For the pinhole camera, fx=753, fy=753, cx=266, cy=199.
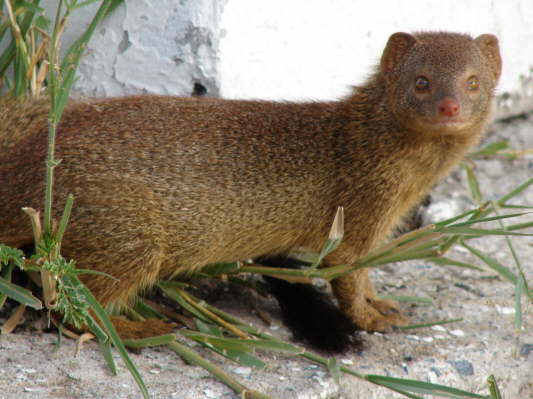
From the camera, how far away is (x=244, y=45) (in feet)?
9.29

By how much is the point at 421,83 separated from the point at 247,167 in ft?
2.02

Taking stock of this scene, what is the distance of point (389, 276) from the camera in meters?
3.02

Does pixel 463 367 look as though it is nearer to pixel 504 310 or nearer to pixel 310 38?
pixel 504 310

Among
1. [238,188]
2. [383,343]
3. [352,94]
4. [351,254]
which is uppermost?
[352,94]

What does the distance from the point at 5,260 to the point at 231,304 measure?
0.88 m

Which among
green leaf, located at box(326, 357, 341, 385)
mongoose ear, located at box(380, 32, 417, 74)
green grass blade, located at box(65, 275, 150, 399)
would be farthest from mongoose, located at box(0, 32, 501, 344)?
green leaf, located at box(326, 357, 341, 385)

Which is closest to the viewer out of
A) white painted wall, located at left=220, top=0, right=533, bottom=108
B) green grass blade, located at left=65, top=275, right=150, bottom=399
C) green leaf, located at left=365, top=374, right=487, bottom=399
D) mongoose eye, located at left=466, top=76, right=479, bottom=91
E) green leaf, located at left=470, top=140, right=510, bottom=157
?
green grass blade, located at left=65, top=275, right=150, bottom=399

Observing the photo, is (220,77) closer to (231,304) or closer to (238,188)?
(238,188)

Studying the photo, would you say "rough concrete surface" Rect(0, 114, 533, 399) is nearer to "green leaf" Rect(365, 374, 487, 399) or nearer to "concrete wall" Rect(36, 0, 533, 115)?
"green leaf" Rect(365, 374, 487, 399)

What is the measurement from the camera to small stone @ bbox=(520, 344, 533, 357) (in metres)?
2.43

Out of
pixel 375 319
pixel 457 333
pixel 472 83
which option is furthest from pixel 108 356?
pixel 472 83

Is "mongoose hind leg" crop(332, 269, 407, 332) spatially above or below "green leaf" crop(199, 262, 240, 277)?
below

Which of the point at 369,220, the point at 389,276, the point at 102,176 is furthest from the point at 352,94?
the point at 102,176

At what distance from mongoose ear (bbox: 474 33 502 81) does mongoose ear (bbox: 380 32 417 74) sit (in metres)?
0.23
